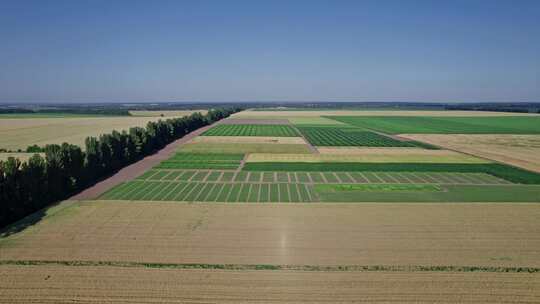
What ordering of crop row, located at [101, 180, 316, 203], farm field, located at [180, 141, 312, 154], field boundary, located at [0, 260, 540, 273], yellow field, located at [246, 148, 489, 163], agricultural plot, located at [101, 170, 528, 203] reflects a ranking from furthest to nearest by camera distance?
farm field, located at [180, 141, 312, 154], yellow field, located at [246, 148, 489, 163], agricultural plot, located at [101, 170, 528, 203], crop row, located at [101, 180, 316, 203], field boundary, located at [0, 260, 540, 273]

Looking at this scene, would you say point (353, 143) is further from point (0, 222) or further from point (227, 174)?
point (0, 222)

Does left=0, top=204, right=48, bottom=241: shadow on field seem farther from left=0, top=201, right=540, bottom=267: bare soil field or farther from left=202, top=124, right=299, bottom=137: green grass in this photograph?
left=202, top=124, right=299, bottom=137: green grass

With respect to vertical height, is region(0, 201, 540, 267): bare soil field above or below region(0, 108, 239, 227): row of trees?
below

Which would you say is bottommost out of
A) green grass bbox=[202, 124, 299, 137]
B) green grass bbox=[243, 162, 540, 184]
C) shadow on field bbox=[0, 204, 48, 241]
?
shadow on field bbox=[0, 204, 48, 241]

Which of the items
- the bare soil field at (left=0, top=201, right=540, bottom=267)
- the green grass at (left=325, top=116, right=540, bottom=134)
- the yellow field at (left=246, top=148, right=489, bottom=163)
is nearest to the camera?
the bare soil field at (left=0, top=201, right=540, bottom=267)

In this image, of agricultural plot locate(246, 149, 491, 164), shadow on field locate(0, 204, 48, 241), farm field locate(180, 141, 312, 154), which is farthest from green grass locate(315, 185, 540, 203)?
farm field locate(180, 141, 312, 154)

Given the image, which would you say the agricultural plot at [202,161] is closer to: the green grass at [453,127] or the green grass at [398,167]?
the green grass at [398,167]
